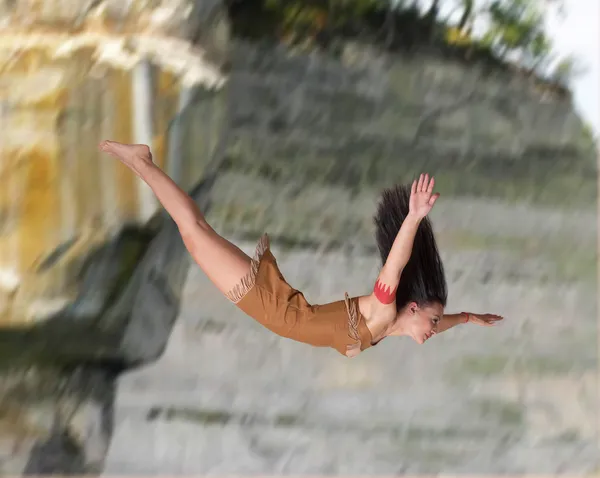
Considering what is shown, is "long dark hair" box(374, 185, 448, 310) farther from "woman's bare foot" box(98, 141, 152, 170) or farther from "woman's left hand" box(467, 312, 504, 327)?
"woman's bare foot" box(98, 141, 152, 170)

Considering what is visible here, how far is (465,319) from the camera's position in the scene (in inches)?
42.2

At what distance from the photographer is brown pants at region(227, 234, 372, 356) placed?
3.16 ft

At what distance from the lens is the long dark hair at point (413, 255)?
37.7 inches

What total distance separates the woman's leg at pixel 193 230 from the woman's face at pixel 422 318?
313 mm

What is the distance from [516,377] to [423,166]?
1.69ft

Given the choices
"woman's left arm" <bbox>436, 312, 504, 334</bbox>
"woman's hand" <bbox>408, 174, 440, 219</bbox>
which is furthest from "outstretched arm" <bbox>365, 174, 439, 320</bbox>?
"woman's left arm" <bbox>436, 312, 504, 334</bbox>

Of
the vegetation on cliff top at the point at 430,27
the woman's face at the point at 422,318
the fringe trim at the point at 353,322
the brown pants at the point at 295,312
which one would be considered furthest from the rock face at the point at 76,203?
the woman's face at the point at 422,318

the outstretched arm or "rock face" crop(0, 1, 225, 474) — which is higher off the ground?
the outstretched arm

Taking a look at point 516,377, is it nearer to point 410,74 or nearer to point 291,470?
point 291,470

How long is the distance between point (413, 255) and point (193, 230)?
0.41 m

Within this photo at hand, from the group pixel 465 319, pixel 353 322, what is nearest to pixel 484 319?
pixel 465 319

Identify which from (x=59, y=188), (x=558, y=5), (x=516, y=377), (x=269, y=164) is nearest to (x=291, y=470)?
(x=516, y=377)

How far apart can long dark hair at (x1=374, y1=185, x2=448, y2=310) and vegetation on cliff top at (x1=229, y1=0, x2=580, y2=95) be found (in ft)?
1.21

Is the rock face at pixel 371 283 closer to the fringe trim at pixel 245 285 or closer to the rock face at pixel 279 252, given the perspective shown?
the rock face at pixel 279 252
